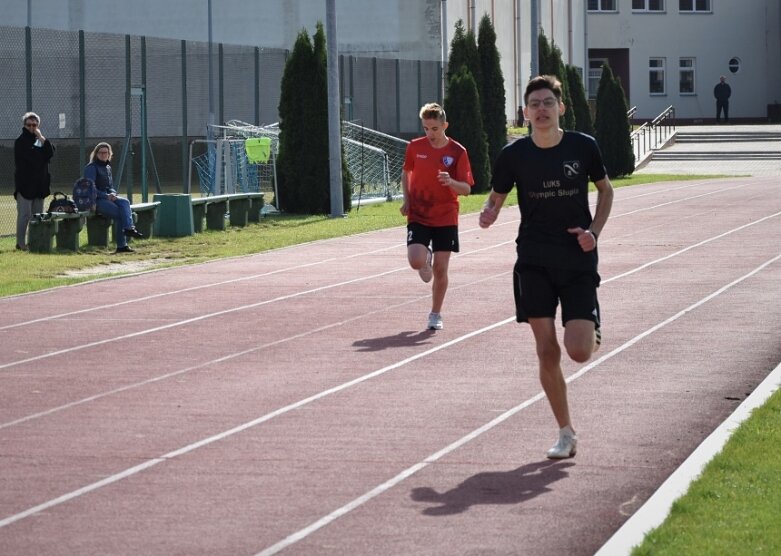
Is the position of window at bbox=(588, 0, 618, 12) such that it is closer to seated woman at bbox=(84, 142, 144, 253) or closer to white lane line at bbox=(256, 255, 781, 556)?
seated woman at bbox=(84, 142, 144, 253)

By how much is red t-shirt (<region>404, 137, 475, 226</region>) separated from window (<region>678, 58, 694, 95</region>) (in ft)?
212

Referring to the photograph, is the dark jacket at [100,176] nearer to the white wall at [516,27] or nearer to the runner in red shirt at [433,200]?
the runner in red shirt at [433,200]

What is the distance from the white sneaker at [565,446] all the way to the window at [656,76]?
69964 mm

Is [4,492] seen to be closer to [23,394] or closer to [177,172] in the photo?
[23,394]

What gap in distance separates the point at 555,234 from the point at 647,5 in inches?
2799

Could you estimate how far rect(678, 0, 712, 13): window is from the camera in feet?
251

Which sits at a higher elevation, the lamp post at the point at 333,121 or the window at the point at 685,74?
the window at the point at 685,74

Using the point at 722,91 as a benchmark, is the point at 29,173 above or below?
below

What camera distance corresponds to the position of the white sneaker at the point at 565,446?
8.20 m

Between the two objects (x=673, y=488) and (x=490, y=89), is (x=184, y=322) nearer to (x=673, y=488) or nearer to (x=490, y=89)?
(x=673, y=488)

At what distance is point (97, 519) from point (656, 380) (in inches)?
191

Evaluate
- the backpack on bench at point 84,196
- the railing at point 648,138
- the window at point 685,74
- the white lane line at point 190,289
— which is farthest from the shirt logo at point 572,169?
the window at point 685,74

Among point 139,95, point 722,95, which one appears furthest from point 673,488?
point 722,95

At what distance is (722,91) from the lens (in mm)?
72125
